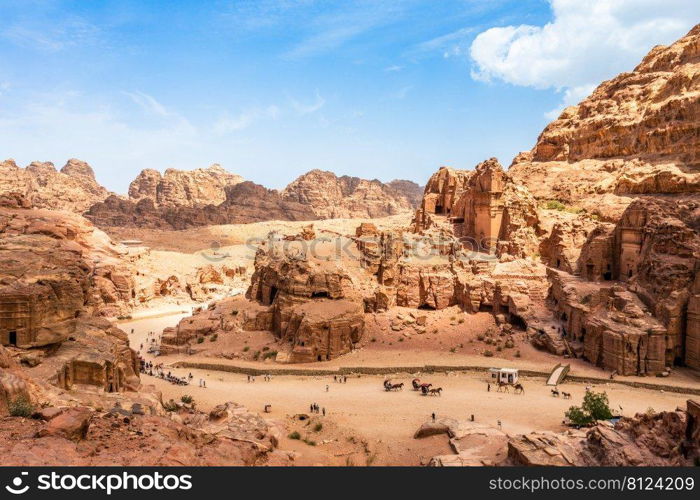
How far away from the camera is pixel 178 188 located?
113m

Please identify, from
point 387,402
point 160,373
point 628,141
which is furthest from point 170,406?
point 628,141

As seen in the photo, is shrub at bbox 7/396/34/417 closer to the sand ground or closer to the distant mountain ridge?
the sand ground

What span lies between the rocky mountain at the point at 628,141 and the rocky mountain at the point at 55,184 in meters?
73.5

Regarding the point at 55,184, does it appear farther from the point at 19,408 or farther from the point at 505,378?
the point at 19,408

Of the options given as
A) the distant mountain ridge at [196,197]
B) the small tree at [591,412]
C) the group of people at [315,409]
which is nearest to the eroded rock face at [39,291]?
the group of people at [315,409]

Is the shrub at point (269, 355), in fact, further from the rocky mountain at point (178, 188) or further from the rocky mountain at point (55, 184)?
the rocky mountain at point (178, 188)

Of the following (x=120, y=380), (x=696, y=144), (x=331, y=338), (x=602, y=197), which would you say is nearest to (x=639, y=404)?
(x=331, y=338)

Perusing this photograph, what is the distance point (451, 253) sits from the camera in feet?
104

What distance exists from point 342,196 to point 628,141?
82.2 metres

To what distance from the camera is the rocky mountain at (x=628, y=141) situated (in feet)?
120

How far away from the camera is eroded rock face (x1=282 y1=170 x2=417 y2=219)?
366ft

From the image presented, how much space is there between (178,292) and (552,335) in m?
35.2

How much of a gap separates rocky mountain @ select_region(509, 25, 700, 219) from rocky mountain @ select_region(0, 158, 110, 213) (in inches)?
2894

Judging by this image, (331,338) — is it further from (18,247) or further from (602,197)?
(602,197)
